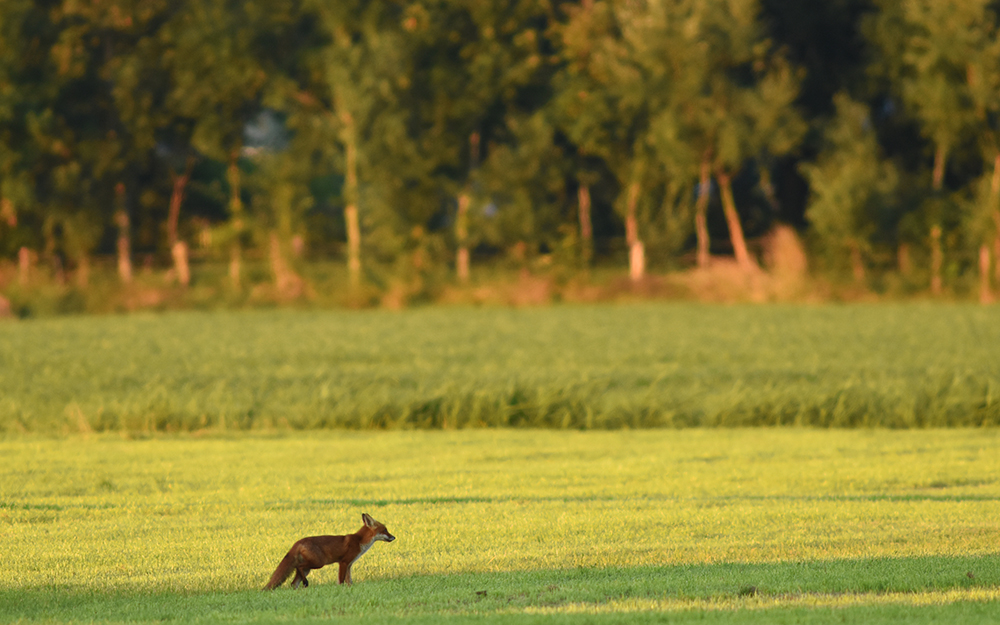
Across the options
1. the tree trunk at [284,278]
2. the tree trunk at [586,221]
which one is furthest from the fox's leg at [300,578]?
the tree trunk at [586,221]

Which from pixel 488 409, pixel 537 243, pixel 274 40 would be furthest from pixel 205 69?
pixel 488 409

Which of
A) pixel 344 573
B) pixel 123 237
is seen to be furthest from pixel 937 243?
pixel 344 573

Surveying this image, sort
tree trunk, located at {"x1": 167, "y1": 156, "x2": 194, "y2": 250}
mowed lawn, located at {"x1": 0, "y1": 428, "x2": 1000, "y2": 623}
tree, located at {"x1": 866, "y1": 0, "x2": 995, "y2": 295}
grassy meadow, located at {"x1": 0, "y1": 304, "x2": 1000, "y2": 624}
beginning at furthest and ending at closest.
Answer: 1. tree trunk, located at {"x1": 167, "y1": 156, "x2": 194, "y2": 250}
2. tree, located at {"x1": 866, "y1": 0, "x2": 995, "y2": 295}
3. grassy meadow, located at {"x1": 0, "y1": 304, "x2": 1000, "y2": 624}
4. mowed lawn, located at {"x1": 0, "y1": 428, "x2": 1000, "y2": 623}

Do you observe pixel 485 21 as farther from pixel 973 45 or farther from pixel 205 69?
pixel 973 45

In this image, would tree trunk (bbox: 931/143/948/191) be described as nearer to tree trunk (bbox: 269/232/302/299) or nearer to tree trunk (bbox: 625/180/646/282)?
tree trunk (bbox: 625/180/646/282)

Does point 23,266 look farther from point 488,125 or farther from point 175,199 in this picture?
point 488,125

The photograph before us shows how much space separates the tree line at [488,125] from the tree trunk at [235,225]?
4.8 inches

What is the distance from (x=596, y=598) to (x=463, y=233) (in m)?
45.6

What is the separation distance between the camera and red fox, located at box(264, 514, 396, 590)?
7855 mm

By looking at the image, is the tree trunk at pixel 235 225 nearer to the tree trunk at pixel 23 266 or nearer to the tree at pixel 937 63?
the tree trunk at pixel 23 266

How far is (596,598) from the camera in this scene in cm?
758

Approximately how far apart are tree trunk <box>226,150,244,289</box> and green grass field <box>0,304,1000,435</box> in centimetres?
768

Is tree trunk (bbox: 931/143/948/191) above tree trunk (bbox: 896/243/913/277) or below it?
above

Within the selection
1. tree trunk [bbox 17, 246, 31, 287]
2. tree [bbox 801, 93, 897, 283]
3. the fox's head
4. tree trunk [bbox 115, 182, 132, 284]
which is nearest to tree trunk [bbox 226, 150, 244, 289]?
tree trunk [bbox 115, 182, 132, 284]
